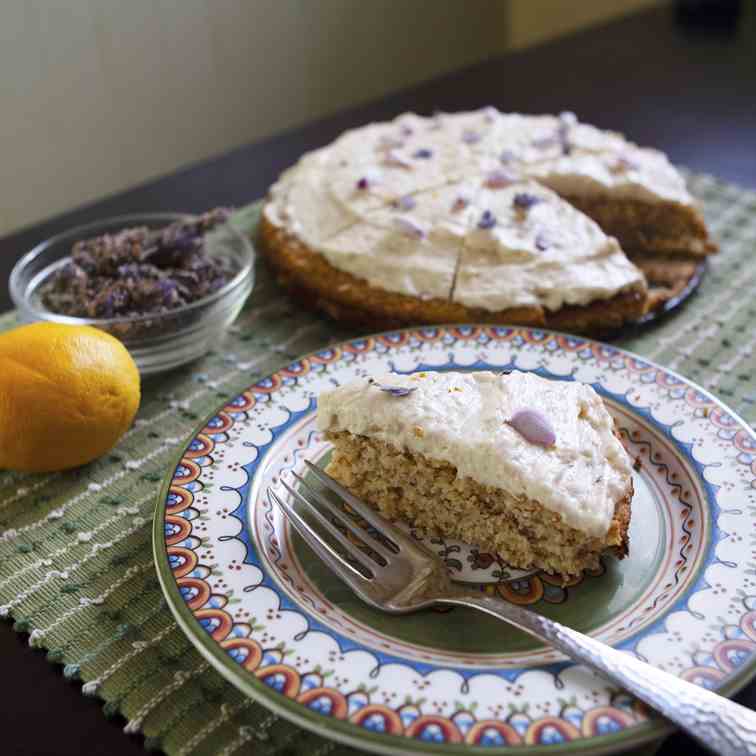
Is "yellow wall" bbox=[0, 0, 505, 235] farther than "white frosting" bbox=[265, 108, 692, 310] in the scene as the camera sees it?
Yes

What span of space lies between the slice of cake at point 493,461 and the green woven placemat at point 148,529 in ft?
1.45

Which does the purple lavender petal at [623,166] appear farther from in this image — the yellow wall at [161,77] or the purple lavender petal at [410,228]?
the yellow wall at [161,77]

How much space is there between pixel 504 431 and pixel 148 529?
0.72 m

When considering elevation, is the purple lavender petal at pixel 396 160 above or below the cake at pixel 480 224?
above

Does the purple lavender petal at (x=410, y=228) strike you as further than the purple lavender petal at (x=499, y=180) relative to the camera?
No

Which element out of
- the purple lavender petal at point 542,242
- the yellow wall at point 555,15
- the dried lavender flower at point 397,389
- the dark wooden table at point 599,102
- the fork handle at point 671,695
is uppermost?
the dried lavender flower at point 397,389

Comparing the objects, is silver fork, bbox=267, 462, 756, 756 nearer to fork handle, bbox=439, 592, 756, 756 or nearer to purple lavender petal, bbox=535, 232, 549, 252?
fork handle, bbox=439, 592, 756, 756

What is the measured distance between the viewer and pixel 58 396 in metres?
1.81

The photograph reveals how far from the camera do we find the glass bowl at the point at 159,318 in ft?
7.01

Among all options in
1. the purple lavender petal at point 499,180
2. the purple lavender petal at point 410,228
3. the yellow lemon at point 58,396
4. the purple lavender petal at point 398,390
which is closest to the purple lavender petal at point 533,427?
the purple lavender petal at point 398,390

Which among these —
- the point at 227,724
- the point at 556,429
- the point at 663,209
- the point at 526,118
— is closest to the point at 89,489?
the point at 227,724

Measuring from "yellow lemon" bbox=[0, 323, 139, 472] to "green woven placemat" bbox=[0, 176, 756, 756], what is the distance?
0.28ft

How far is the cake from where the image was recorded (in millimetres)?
2340

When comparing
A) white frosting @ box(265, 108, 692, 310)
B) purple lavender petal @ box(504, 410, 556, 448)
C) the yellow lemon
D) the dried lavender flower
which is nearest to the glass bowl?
the yellow lemon
